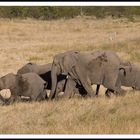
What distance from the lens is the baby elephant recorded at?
1481 centimetres

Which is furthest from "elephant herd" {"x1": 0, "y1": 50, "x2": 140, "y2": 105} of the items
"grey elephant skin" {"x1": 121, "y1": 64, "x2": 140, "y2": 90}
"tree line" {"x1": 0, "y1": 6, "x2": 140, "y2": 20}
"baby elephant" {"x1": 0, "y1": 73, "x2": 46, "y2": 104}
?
"tree line" {"x1": 0, "y1": 6, "x2": 140, "y2": 20}

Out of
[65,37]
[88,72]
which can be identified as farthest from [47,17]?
[88,72]

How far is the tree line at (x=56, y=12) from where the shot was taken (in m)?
65.2

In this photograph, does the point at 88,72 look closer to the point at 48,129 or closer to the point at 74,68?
the point at 74,68

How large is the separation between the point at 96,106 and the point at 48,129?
7.22 feet

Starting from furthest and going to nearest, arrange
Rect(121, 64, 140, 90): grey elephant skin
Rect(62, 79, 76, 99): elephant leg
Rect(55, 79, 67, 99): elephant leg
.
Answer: Rect(121, 64, 140, 90): grey elephant skin < Rect(55, 79, 67, 99): elephant leg < Rect(62, 79, 76, 99): elephant leg

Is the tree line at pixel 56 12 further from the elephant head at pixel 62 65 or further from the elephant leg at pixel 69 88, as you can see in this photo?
the elephant leg at pixel 69 88

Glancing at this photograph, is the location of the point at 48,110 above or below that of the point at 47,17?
above

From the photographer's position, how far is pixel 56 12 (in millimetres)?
67312

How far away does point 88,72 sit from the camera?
15.4 meters

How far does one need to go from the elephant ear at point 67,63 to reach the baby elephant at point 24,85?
0.79m

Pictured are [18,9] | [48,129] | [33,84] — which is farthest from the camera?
[18,9]

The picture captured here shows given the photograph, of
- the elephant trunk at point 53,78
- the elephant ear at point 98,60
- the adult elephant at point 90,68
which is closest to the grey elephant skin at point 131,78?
the adult elephant at point 90,68

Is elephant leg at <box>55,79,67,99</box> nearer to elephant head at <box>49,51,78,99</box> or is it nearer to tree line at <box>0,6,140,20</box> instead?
elephant head at <box>49,51,78,99</box>
